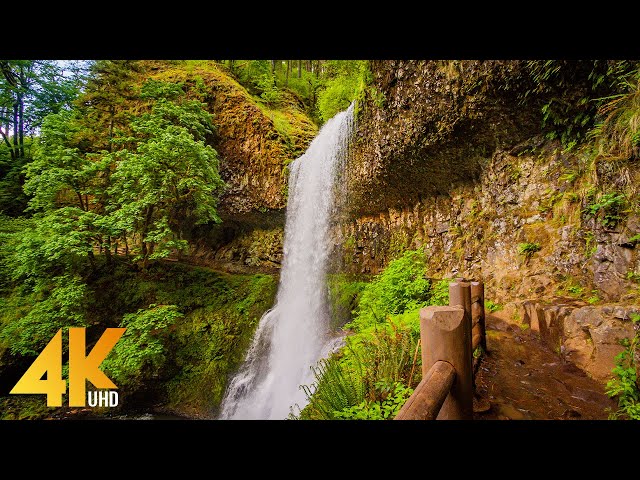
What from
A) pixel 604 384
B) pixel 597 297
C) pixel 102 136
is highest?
pixel 102 136

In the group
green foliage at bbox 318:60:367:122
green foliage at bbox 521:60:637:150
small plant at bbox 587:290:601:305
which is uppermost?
green foliage at bbox 318:60:367:122

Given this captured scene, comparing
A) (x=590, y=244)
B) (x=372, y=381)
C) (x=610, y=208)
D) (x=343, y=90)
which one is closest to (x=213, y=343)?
(x=372, y=381)

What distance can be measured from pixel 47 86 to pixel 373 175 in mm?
11562

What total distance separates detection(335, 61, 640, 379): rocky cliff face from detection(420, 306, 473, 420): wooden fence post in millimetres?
2371

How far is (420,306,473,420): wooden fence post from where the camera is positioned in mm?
1252

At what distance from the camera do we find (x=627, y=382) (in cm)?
211

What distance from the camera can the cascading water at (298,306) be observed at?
283 inches

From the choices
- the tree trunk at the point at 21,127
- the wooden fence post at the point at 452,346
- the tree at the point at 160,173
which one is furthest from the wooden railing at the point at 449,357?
the tree trunk at the point at 21,127

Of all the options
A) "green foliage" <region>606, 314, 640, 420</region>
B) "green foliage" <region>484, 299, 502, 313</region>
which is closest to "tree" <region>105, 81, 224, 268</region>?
"green foliage" <region>484, 299, 502, 313</region>

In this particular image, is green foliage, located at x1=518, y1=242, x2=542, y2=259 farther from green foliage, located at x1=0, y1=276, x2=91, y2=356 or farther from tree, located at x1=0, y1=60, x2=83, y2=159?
tree, located at x1=0, y1=60, x2=83, y2=159

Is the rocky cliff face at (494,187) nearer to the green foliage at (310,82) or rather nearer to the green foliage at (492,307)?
the green foliage at (492,307)
